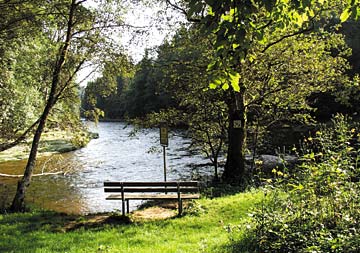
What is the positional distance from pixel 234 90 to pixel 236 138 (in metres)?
7.73

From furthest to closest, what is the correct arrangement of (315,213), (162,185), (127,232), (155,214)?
1. (155,214)
2. (162,185)
3. (127,232)
4. (315,213)

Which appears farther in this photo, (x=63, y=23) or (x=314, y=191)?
(x=63, y=23)

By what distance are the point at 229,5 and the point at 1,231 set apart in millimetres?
6861

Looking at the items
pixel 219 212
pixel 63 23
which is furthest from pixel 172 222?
pixel 63 23

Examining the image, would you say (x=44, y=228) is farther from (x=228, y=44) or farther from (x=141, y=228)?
(x=228, y=44)

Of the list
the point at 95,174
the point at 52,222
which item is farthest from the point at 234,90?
the point at 95,174

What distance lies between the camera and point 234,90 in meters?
5.01

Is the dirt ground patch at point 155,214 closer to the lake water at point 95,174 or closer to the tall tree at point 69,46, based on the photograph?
the lake water at point 95,174

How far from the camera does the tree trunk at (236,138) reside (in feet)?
40.9

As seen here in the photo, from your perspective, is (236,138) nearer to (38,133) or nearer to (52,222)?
(38,133)

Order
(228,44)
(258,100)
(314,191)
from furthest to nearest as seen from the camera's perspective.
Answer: (258,100), (314,191), (228,44)

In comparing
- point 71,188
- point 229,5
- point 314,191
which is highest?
point 229,5

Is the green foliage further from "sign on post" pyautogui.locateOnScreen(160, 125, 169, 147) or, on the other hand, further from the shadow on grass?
"sign on post" pyautogui.locateOnScreen(160, 125, 169, 147)

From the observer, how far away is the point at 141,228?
24.4 feet
